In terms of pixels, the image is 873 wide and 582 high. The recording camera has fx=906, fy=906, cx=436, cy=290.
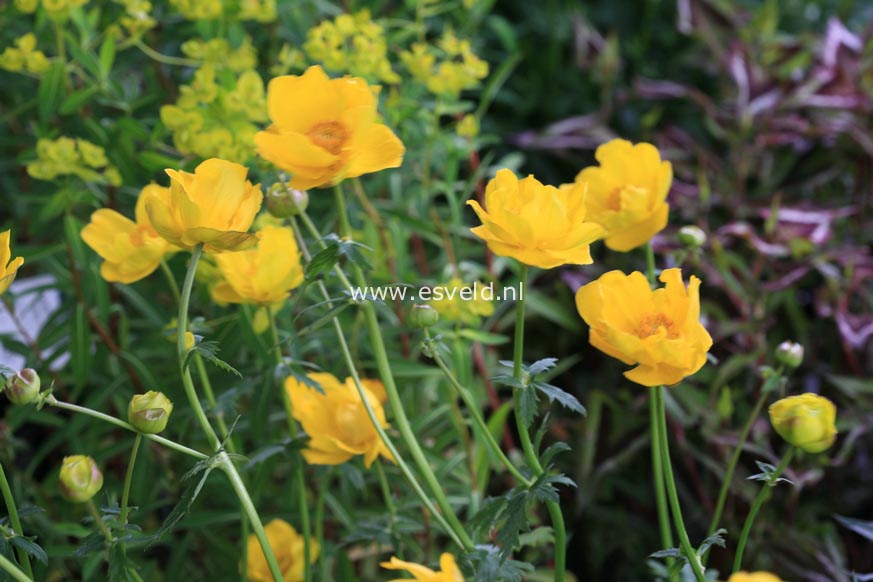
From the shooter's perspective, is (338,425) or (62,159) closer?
(338,425)

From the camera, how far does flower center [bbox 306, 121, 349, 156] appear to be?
53 centimetres

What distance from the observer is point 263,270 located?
0.61m

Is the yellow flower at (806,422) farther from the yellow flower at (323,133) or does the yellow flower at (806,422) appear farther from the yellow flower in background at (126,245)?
the yellow flower in background at (126,245)

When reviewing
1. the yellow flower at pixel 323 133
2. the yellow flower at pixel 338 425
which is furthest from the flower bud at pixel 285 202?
the yellow flower at pixel 338 425

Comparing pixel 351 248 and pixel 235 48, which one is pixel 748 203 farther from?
pixel 351 248

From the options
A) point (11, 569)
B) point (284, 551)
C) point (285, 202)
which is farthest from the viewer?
point (284, 551)

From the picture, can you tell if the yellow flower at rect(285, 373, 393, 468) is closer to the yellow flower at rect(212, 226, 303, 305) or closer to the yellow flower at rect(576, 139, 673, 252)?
the yellow flower at rect(212, 226, 303, 305)

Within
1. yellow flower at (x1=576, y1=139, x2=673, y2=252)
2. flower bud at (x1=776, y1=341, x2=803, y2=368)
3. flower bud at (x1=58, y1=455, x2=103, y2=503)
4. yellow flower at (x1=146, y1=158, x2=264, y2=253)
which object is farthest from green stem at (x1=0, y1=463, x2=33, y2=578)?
flower bud at (x1=776, y1=341, x2=803, y2=368)

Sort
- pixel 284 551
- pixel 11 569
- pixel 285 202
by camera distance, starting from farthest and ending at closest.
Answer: pixel 284 551, pixel 285 202, pixel 11 569

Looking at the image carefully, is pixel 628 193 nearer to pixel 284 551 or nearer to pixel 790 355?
pixel 790 355

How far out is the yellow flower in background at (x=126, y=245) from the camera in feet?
2.02

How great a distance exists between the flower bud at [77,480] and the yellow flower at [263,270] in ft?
0.54

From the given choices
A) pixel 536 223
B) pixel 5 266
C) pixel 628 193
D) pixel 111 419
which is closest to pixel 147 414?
pixel 111 419

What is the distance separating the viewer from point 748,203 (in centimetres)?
130
